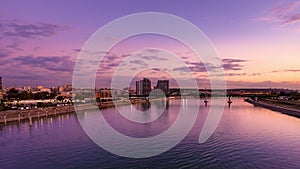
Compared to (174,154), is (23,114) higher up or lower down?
higher up

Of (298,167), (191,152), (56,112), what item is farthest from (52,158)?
(56,112)

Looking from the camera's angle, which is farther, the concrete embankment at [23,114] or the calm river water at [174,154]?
the concrete embankment at [23,114]

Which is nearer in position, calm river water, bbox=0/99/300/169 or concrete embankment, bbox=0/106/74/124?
calm river water, bbox=0/99/300/169

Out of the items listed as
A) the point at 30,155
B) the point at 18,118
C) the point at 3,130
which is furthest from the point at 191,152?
the point at 18,118

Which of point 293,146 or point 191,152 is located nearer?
point 191,152

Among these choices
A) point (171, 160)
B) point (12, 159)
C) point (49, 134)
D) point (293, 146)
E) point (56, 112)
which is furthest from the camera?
point (56, 112)

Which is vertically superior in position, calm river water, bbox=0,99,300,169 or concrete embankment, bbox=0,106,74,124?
concrete embankment, bbox=0,106,74,124

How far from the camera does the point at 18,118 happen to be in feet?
168

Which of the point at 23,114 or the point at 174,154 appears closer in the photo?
the point at 174,154

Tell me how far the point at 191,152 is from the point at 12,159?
1566 cm

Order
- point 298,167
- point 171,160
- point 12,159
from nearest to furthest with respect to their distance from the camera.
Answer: point 298,167, point 171,160, point 12,159

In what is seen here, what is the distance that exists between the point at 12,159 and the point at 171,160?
1368 cm

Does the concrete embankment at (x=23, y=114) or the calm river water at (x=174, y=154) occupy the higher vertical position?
the concrete embankment at (x=23, y=114)

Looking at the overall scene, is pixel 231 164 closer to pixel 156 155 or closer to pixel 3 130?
pixel 156 155
